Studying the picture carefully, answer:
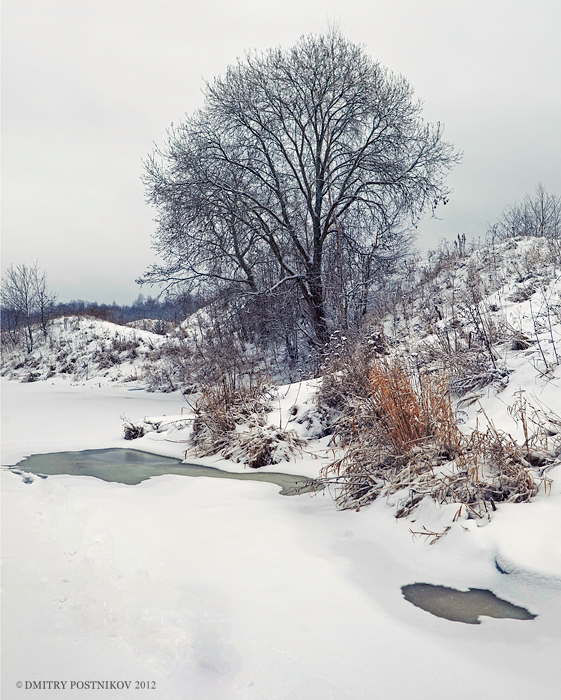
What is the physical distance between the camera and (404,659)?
5.43 feet

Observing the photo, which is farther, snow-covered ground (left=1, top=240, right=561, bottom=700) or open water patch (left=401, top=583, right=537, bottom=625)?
open water patch (left=401, top=583, right=537, bottom=625)

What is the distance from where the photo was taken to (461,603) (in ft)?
6.88

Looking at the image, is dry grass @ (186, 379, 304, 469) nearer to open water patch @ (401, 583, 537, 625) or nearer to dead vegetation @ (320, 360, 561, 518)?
dead vegetation @ (320, 360, 561, 518)

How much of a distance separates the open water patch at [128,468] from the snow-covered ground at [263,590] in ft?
0.87

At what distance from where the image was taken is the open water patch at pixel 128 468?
443 cm

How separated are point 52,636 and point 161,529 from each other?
4.38ft

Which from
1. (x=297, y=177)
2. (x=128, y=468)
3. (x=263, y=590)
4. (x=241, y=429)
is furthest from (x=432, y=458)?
(x=297, y=177)

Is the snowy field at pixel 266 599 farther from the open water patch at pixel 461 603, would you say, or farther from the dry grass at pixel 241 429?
the dry grass at pixel 241 429

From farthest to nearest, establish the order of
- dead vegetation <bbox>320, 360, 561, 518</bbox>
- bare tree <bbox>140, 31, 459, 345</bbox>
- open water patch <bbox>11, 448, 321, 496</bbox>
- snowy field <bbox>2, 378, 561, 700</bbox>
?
bare tree <bbox>140, 31, 459, 345</bbox>
open water patch <bbox>11, 448, 321, 496</bbox>
dead vegetation <bbox>320, 360, 561, 518</bbox>
snowy field <bbox>2, 378, 561, 700</bbox>

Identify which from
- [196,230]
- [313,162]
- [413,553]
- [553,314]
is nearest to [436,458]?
[413,553]

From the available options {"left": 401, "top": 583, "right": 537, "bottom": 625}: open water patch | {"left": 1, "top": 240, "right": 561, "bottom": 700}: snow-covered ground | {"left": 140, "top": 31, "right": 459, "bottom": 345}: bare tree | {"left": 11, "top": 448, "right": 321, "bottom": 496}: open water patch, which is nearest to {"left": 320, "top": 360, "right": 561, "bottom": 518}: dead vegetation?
{"left": 1, "top": 240, "right": 561, "bottom": 700}: snow-covered ground

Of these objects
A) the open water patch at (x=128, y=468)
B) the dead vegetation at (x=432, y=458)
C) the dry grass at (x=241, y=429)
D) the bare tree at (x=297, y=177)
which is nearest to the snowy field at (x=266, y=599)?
the dead vegetation at (x=432, y=458)

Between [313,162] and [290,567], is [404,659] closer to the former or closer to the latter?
[290,567]

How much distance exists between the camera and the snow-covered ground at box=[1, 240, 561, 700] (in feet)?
4.93
